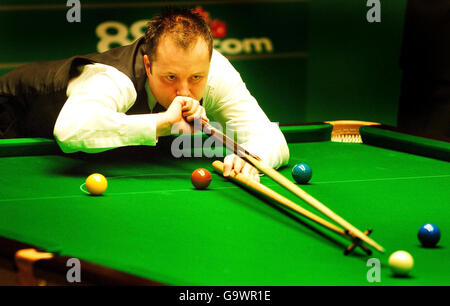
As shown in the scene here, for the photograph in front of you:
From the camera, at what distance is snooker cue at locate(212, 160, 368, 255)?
1946 mm

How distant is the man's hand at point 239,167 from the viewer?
2.79m

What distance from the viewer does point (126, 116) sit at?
294 cm

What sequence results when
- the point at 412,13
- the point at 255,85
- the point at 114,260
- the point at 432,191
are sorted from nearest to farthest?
the point at 114,260, the point at 432,191, the point at 412,13, the point at 255,85

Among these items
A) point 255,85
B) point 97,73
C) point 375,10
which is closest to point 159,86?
point 97,73

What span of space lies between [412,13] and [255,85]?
1.44 metres

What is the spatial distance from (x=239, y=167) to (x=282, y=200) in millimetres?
558

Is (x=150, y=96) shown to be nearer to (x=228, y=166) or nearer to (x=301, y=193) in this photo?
(x=228, y=166)

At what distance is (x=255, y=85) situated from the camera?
5844mm

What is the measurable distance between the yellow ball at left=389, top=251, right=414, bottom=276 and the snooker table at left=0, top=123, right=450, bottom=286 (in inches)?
0.8

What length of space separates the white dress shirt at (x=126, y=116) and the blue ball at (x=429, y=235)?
1.11 metres

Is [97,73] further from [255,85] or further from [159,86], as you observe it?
[255,85]

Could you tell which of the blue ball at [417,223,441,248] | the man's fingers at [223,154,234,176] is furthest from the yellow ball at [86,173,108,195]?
the blue ball at [417,223,441,248]

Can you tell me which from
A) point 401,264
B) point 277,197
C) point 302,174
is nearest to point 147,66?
point 302,174

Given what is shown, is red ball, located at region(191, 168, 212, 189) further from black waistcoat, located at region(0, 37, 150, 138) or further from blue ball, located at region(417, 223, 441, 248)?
blue ball, located at region(417, 223, 441, 248)
